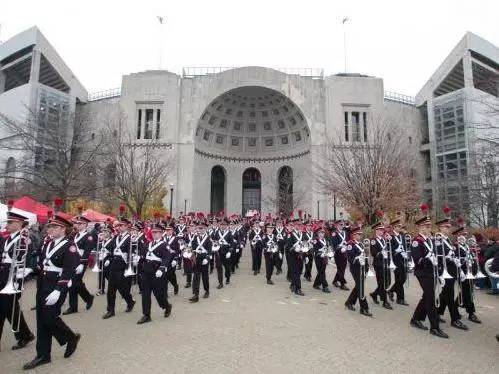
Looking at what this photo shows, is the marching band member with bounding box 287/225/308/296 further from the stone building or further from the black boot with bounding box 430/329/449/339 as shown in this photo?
the stone building

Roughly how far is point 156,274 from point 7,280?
2.82 metres

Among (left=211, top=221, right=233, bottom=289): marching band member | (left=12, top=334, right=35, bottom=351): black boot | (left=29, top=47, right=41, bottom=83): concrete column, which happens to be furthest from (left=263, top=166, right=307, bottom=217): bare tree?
(left=12, top=334, right=35, bottom=351): black boot

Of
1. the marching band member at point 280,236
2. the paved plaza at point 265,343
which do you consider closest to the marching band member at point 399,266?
the paved plaza at point 265,343

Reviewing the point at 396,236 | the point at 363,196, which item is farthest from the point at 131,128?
the point at 396,236

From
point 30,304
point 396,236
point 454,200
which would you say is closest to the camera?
point 30,304

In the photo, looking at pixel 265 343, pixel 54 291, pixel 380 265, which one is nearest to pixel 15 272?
pixel 54 291

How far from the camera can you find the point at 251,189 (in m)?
47.8

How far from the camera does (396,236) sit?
10695 millimetres

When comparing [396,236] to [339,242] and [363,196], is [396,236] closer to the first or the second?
[339,242]

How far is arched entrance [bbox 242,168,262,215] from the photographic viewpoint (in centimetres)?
4741

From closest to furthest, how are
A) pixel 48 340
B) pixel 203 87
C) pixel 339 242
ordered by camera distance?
pixel 48 340 < pixel 339 242 < pixel 203 87

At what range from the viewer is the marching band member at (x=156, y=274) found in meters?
8.01

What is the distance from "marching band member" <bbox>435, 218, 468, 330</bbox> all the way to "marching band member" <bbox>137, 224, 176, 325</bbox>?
20.0ft

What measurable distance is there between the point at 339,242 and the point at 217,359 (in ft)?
25.3
